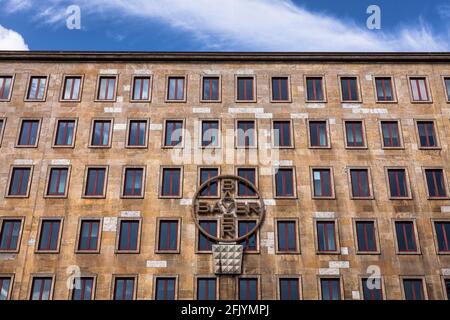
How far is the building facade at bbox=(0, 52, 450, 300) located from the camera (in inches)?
1222

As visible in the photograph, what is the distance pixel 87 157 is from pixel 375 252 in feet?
62.7

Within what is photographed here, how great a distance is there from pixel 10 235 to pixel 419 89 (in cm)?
2876

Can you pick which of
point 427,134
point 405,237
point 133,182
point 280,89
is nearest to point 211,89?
point 280,89

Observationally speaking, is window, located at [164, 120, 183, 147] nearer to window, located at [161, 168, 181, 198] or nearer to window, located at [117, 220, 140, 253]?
window, located at [161, 168, 181, 198]

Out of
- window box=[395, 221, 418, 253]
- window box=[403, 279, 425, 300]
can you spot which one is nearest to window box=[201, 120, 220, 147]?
window box=[395, 221, 418, 253]

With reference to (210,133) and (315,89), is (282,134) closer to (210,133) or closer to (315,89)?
(315,89)

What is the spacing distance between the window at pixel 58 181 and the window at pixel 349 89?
19397 mm

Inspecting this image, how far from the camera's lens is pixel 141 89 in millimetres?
36719

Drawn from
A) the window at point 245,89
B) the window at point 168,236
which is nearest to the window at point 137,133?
the window at point 168,236

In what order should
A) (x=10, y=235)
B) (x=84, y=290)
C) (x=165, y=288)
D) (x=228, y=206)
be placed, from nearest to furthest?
(x=84, y=290) → (x=165, y=288) → (x=10, y=235) → (x=228, y=206)

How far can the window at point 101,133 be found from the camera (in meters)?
34.8

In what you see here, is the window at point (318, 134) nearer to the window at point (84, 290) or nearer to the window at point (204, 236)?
the window at point (204, 236)

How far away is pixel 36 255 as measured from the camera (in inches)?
1238
